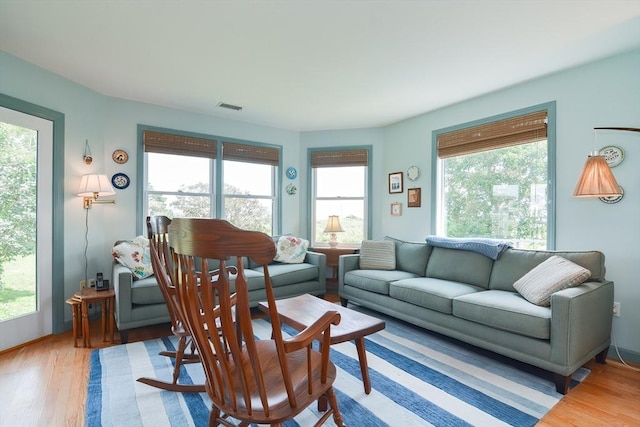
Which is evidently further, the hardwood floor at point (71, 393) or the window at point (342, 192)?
the window at point (342, 192)

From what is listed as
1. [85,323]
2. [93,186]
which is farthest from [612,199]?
[93,186]

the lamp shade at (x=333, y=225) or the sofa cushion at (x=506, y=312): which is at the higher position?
the lamp shade at (x=333, y=225)

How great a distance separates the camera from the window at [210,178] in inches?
152

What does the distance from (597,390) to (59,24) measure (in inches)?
172

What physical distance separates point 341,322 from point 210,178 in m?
2.97

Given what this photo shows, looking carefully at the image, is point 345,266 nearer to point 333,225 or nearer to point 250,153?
point 333,225

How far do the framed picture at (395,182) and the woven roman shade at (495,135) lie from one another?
2.20 feet

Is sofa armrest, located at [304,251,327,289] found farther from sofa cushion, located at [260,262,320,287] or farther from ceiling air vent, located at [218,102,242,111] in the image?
ceiling air vent, located at [218,102,242,111]

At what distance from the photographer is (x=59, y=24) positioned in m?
2.16

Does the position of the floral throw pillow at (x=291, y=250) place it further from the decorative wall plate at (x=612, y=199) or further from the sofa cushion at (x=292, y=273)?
the decorative wall plate at (x=612, y=199)

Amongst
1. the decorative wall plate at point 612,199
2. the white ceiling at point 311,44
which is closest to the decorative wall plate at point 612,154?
the decorative wall plate at point 612,199

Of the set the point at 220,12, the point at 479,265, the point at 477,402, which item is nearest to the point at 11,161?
the point at 220,12

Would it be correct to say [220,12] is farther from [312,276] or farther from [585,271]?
[585,271]

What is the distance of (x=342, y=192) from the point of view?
4871 millimetres
